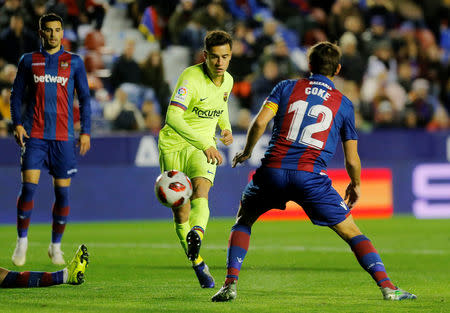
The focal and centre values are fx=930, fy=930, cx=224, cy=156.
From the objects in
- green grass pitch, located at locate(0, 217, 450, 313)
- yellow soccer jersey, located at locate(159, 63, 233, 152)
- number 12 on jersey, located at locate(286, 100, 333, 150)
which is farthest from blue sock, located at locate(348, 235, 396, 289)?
yellow soccer jersey, located at locate(159, 63, 233, 152)

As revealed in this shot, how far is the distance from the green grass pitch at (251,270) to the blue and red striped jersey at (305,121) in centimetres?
99

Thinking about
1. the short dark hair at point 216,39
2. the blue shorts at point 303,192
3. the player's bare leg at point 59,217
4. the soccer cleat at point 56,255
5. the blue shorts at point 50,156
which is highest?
the short dark hair at point 216,39

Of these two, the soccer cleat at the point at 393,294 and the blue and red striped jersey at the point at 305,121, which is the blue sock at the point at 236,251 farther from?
the soccer cleat at the point at 393,294

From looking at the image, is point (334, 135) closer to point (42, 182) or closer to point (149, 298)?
point (149, 298)

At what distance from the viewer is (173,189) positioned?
702 centimetres

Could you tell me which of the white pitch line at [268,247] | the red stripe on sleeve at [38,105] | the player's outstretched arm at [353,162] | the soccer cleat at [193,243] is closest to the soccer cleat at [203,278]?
the soccer cleat at [193,243]

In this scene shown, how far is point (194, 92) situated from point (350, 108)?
1404mm

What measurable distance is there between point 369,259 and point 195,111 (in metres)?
1.97

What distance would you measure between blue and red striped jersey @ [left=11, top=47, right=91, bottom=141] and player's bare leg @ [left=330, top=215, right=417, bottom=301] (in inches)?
131

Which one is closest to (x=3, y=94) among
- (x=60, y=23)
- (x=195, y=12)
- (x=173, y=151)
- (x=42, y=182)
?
(x=42, y=182)

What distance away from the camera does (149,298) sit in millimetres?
6547

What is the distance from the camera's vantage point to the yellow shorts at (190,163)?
7.39m

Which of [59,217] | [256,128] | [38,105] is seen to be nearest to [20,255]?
[59,217]

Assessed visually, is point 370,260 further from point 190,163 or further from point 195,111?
point 195,111
